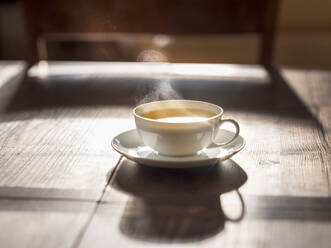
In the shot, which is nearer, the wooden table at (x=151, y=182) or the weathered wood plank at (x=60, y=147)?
the wooden table at (x=151, y=182)

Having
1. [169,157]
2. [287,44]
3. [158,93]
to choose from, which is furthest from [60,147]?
[287,44]

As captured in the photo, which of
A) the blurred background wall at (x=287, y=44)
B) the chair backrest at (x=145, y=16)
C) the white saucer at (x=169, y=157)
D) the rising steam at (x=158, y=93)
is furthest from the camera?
the blurred background wall at (x=287, y=44)

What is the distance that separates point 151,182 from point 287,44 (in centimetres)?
269

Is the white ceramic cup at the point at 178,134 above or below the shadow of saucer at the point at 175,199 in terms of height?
above

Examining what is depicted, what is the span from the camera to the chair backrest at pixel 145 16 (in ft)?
6.12

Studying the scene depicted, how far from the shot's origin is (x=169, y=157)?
0.63 meters

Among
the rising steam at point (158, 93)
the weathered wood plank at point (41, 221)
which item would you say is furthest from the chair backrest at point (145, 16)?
the weathered wood plank at point (41, 221)

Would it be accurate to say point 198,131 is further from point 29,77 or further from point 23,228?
point 29,77

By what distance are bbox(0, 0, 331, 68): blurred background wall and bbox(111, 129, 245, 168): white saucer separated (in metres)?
2.36

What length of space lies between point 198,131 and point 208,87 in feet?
1.98

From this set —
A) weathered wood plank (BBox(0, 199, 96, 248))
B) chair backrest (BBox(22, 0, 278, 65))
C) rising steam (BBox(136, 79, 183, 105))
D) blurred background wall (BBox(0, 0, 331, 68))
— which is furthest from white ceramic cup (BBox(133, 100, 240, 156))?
blurred background wall (BBox(0, 0, 331, 68))

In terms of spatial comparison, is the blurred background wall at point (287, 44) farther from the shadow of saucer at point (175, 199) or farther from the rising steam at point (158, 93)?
the shadow of saucer at point (175, 199)

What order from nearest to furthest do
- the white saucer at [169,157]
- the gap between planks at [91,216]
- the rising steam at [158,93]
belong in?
the gap between planks at [91,216] → the white saucer at [169,157] → the rising steam at [158,93]

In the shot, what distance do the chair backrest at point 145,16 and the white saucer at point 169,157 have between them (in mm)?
1273
